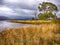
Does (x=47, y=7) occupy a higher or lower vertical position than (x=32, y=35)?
higher

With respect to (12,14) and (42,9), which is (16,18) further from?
(42,9)

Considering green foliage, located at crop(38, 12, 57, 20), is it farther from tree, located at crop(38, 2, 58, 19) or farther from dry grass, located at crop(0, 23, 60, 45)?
dry grass, located at crop(0, 23, 60, 45)

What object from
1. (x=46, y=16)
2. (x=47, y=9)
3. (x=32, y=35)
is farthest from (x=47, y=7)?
(x=32, y=35)

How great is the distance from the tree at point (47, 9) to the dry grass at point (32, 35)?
14 cm

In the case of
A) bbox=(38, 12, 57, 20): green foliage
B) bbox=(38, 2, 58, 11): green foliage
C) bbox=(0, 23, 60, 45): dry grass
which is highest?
bbox=(38, 2, 58, 11): green foliage

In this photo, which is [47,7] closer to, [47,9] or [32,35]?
[47,9]

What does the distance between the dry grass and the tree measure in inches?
5.5

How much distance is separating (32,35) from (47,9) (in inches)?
19.4

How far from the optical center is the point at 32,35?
2.44 m

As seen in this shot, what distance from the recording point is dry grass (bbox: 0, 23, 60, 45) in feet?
7.84

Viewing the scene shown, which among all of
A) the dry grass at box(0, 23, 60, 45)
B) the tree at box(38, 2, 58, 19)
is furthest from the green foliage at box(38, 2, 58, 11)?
the dry grass at box(0, 23, 60, 45)

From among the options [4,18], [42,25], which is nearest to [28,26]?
[42,25]

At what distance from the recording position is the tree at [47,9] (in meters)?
2.47

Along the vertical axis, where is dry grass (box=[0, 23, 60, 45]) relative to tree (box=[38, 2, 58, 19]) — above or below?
below
